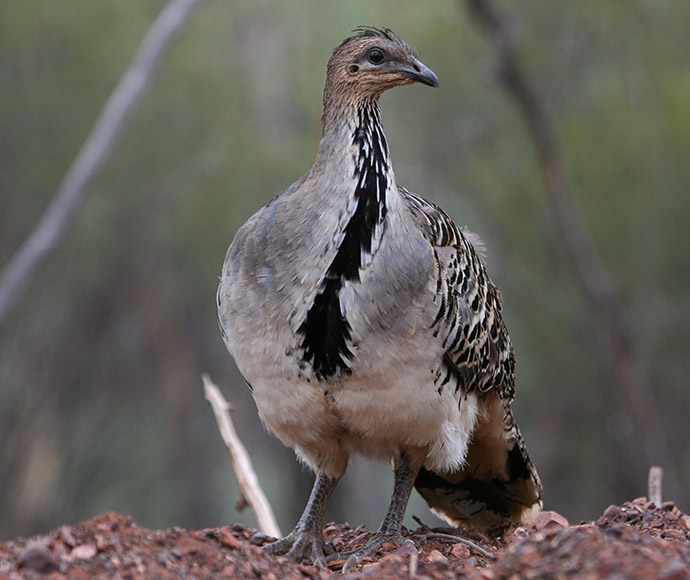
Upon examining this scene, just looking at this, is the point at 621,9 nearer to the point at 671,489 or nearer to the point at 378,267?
the point at 671,489

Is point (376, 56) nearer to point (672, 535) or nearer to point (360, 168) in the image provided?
point (360, 168)

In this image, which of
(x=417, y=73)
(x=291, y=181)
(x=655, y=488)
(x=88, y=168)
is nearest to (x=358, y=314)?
(x=417, y=73)

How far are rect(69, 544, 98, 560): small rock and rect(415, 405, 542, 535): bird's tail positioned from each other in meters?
2.25

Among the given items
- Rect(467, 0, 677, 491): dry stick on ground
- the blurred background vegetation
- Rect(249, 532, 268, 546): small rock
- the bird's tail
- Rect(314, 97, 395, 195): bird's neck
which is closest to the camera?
Rect(314, 97, 395, 195): bird's neck

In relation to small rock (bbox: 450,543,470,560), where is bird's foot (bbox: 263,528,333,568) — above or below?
below

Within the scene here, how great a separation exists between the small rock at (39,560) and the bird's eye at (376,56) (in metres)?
2.60

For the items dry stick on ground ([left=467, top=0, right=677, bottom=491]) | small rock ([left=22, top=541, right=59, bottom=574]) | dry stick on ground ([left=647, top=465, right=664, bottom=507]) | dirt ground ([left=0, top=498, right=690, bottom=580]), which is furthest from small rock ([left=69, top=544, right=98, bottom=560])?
dry stick on ground ([left=467, top=0, right=677, bottom=491])

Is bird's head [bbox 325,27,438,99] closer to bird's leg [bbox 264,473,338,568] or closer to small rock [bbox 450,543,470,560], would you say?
bird's leg [bbox 264,473,338,568]

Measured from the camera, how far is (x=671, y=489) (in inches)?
426

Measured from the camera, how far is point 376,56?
476cm

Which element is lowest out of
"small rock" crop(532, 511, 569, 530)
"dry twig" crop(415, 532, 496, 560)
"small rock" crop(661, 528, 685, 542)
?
"dry twig" crop(415, 532, 496, 560)

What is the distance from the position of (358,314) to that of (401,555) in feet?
3.24

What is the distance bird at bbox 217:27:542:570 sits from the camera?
432cm

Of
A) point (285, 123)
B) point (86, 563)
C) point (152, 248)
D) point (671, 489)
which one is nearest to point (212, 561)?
point (86, 563)
